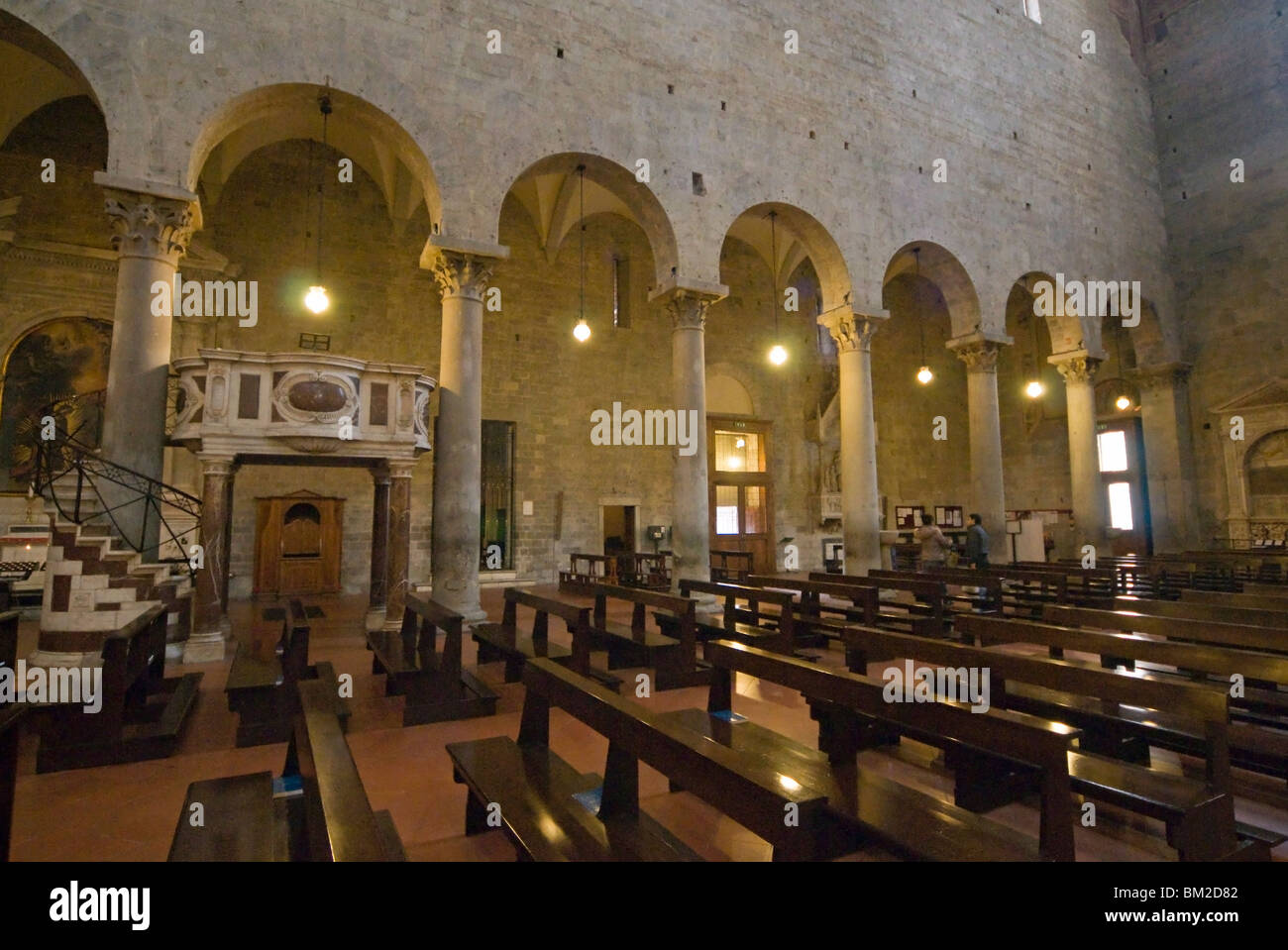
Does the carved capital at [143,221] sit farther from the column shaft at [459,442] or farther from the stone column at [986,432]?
the stone column at [986,432]

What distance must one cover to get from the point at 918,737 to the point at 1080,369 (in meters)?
14.3

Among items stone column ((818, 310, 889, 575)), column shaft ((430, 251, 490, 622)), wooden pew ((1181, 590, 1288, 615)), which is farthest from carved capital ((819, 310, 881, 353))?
wooden pew ((1181, 590, 1288, 615))

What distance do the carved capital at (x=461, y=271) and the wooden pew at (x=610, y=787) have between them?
699cm

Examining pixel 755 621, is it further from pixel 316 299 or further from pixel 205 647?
pixel 316 299

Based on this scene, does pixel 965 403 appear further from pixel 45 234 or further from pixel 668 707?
pixel 45 234

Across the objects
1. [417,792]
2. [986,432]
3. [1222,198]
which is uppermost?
[1222,198]

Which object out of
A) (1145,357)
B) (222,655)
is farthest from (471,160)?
(1145,357)

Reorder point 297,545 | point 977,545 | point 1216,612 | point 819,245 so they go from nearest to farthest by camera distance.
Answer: point 1216,612 → point 977,545 → point 819,245 → point 297,545

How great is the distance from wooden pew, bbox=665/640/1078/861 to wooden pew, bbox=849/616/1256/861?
30 centimetres

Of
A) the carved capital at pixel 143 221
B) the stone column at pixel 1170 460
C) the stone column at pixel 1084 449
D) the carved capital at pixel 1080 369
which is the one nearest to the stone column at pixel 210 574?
the carved capital at pixel 143 221

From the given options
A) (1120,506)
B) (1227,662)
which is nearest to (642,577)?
(1227,662)

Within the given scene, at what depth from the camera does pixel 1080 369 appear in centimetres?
1475

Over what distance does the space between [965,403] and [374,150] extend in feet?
58.7

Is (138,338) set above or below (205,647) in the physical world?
above
